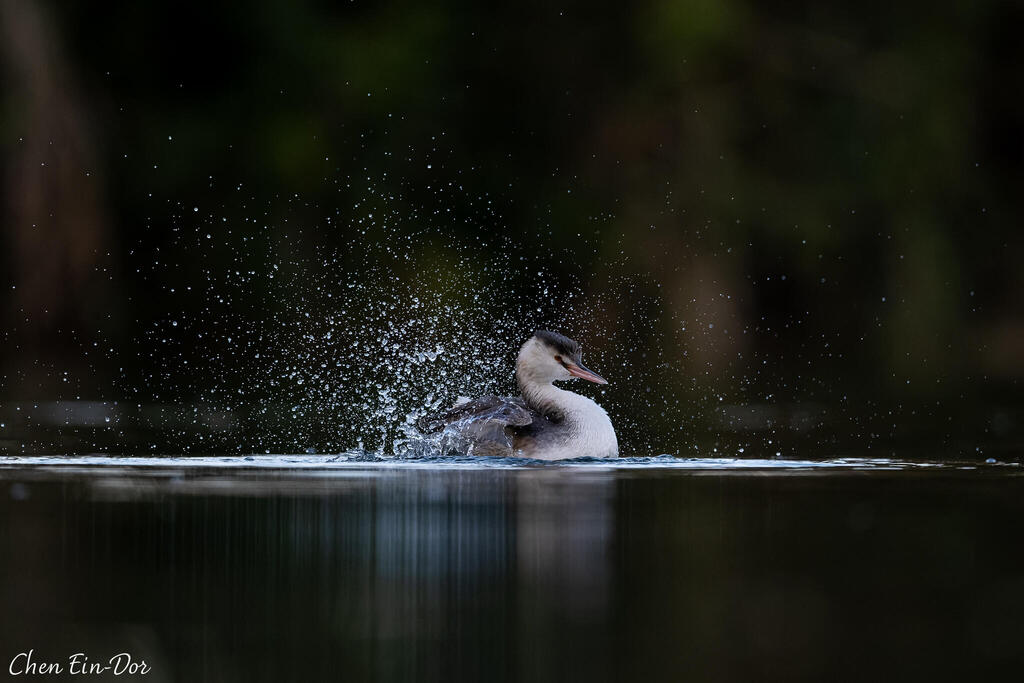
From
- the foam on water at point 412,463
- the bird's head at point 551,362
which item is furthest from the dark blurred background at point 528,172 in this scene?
the foam on water at point 412,463

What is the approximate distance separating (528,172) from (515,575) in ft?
52.0

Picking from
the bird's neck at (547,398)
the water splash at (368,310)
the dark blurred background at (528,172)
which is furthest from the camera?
the dark blurred background at (528,172)

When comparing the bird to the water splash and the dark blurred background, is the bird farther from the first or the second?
the dark blurred background

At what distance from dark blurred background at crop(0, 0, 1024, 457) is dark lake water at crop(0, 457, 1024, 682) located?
991 centimetres

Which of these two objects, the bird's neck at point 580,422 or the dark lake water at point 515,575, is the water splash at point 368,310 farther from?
the dark lake water at point 515,575

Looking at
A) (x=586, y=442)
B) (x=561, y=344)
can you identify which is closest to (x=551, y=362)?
(x=561, y=344)

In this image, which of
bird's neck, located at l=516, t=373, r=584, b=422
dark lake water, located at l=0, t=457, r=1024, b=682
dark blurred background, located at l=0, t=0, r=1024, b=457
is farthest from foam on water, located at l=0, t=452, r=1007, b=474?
dark blurred background, located at l=0, t=0, r=1024, b=457

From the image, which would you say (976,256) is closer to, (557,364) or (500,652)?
(557,364)

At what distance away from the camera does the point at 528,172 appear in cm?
2117

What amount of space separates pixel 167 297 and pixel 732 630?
15.7 m

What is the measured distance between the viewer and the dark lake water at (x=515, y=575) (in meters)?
4.44

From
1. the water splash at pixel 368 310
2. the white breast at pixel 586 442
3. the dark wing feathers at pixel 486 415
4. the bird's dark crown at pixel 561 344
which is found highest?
the water splash at pixel 368 310

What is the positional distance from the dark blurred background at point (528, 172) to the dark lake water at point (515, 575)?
9911mm

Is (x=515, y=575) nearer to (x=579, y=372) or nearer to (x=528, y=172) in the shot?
(x=579, y=372)
